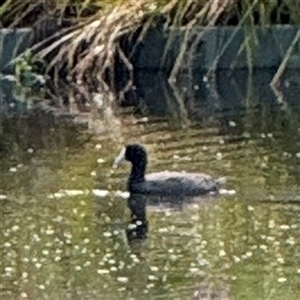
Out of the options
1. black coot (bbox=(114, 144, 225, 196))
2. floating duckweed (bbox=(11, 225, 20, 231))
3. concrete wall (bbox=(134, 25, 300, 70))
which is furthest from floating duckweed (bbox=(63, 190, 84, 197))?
concrete wall (bbox=(134, 25, 300, 70))

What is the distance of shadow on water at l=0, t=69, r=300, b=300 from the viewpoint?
7.98m

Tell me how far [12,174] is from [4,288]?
A: 3.23 metres

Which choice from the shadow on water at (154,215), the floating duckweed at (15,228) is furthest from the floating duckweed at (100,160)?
the floating duckweed at (15,228)

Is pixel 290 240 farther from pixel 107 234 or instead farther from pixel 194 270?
pixel 107 234

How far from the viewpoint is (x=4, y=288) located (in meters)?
7.98

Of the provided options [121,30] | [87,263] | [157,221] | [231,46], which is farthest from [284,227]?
[121,30]

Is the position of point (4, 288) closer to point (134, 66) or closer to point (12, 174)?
point (12, 174)

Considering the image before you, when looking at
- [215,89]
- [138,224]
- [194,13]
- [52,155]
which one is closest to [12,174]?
[52,155]

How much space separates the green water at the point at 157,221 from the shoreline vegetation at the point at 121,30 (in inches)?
140

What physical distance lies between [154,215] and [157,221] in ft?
0.80

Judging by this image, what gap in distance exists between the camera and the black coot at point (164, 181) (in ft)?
33.2

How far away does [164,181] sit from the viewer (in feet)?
34.1

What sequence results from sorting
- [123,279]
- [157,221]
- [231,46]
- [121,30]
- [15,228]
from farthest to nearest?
[121,30]
[231,46]
[157,221]
[15,228]
[123,279]

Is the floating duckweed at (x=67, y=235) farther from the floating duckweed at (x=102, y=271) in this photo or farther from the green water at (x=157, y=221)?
the floating duckweed at (x=102, y=271)
